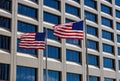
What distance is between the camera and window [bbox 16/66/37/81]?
52316mm

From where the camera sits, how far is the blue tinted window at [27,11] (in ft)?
180

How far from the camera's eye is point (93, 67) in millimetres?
65750

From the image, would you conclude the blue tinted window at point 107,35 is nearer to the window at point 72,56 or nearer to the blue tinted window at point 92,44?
the blue tinted window at point 92,44

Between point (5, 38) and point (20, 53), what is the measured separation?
A: 3.15 meters

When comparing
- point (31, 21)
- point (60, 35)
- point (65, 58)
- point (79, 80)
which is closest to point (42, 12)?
point (31, 21)

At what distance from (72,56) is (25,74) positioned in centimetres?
1137

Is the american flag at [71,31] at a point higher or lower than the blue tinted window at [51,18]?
lower

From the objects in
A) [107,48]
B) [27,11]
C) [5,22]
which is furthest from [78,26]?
[107,48]

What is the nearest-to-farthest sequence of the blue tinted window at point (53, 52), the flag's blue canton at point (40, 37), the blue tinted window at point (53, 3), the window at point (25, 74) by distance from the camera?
the flag's blue canton at point (40, 37) → the window at point (25, 74) → the blue tinted window at point (53, 52) → the blue tinted window at point (53, 3)

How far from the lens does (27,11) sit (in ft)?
184

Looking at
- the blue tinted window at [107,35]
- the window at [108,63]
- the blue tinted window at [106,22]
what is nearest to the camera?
the window at [108,63]

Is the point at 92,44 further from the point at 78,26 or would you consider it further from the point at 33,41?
the point at 78,26

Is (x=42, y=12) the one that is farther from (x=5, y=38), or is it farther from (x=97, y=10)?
(x=97, y=10)

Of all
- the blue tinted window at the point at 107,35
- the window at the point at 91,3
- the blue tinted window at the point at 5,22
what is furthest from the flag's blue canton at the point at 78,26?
the blue tinted window at the point at 107,35
